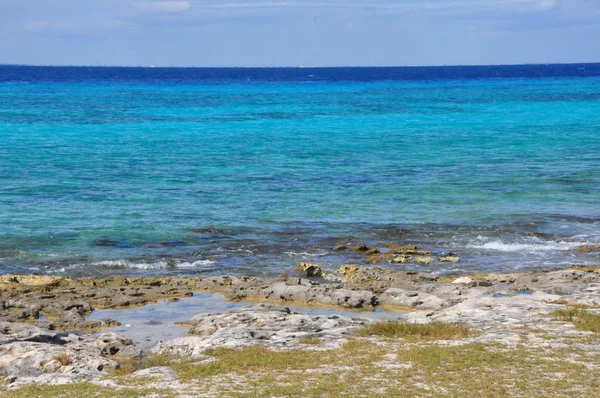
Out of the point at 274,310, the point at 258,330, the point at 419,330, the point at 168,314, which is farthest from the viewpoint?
the point at 168,314

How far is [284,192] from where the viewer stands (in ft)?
143

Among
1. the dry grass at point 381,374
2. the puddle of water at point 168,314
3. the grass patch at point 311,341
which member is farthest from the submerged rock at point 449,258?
the dry grass at point 381,374

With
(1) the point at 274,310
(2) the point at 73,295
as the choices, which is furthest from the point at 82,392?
(2) the point at 73,295

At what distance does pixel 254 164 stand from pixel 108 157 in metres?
10.2

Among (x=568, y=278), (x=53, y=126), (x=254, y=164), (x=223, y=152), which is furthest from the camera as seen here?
(x=53, y=126)

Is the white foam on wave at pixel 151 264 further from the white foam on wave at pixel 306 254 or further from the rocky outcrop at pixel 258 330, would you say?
the rocky outcrop at pixel 258 330

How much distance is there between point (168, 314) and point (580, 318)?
1075cm

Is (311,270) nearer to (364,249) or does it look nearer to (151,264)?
(364,249)

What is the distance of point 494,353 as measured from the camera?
656 inches

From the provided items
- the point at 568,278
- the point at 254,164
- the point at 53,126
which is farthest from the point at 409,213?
the point at 53,126

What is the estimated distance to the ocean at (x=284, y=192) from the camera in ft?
103

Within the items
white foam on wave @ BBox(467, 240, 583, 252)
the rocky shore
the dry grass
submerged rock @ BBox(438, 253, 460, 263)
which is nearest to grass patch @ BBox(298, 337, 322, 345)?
the rocky shore

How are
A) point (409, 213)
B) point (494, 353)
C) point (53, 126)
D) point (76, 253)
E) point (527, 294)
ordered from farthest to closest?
point (53, 126) → point (409, 213) → point (76, 253) → point (527, 294) → point (494, 353)

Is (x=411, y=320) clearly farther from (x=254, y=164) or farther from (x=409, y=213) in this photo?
(x=254, y=164)
